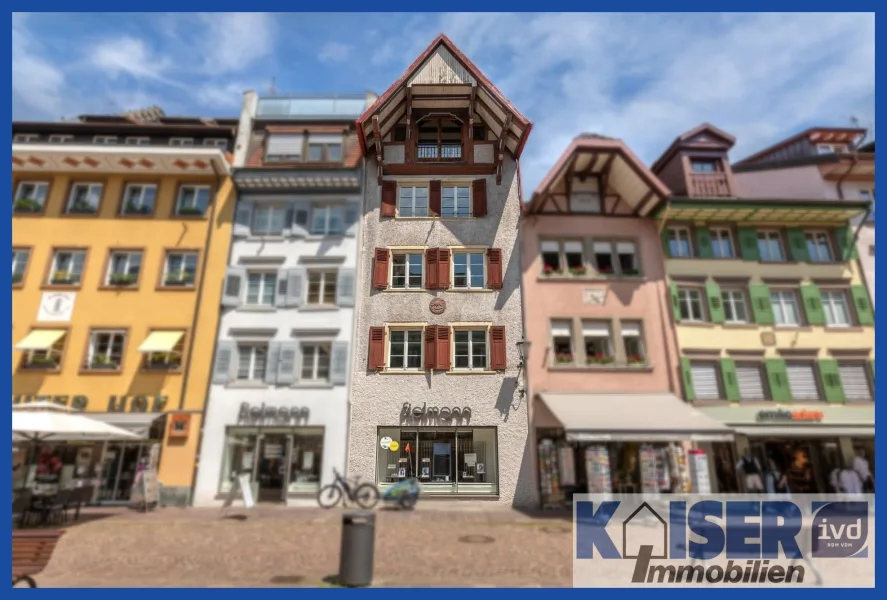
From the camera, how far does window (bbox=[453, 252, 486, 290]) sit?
3.16 m

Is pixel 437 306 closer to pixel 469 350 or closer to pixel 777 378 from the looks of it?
pixel 469 350

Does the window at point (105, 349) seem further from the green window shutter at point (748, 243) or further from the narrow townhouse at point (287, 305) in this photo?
the green window shutter at point (748, 243)

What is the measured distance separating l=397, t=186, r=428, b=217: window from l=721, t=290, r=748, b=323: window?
8.17 m

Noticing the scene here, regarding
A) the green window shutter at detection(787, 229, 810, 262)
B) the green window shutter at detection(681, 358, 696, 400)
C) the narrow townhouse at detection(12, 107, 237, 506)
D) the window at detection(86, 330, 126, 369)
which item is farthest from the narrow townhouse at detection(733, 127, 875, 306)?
the window at detection(86, 330, 126, 369)

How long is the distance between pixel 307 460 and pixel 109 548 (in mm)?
2347

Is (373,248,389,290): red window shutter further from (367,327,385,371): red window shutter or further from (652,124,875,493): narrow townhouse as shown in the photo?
(652,124,875,493): narrow townhouse

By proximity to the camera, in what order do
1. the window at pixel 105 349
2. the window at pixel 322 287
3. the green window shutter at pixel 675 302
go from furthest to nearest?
1. the green window shutter at pixel 675 302
2. the window at pixel 105 349
3. the window at pixel 322 287

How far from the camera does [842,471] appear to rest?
824 centimetres

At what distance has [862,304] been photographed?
8891mm

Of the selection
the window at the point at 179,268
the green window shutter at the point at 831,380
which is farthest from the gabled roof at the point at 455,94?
the green window shutter at the point at 831,380

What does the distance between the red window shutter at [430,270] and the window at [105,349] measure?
504 centimetres

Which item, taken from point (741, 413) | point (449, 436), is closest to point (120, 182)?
point (449, 436)

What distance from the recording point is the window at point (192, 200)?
7274mm

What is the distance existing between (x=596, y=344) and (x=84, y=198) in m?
8.00
